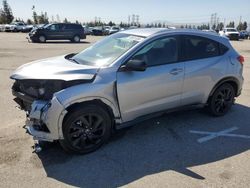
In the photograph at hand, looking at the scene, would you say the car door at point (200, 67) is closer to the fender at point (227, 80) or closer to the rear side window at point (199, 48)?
the rear side window at point (199, 48)

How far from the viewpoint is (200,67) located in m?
5.06

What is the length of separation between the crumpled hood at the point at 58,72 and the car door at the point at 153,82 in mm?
477

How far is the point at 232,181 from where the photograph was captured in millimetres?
3553

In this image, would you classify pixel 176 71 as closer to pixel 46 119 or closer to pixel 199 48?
pixel 199 48

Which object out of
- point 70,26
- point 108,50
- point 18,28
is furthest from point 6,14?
point 108,50

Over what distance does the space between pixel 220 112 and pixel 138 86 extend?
2.28 meters

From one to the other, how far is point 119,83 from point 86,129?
82 cm

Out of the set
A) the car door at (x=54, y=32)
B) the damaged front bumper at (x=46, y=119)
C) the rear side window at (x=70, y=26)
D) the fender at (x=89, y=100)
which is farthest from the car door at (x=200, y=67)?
the rear side window at (x=70, y=26)

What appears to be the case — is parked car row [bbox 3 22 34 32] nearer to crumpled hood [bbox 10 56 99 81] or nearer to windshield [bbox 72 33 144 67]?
windshield [bbox 72 33 144 67]

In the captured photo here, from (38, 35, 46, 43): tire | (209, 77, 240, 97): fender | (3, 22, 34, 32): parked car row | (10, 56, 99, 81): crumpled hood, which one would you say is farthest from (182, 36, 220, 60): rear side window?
(3, 22, 34, 32): parked car row

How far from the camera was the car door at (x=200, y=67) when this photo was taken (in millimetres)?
4953

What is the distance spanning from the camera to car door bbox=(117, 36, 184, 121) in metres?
4.27

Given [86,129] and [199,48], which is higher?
[199,48]

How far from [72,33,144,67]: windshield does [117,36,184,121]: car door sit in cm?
26
